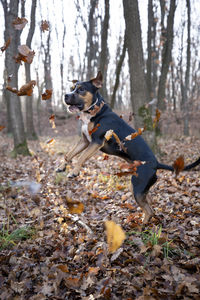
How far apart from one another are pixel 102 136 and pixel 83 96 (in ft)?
1.85

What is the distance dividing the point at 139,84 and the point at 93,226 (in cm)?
499

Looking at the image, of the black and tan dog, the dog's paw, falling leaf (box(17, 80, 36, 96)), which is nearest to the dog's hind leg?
the black and tan dog

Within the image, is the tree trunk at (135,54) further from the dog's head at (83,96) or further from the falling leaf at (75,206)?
the falling leaf at (75,206)

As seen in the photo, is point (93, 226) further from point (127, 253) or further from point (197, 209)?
point (197, 209)

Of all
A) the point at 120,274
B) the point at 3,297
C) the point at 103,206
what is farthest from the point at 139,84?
the point at 3,297

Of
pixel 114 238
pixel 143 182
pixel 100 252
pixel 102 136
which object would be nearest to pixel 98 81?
pixel 102 136

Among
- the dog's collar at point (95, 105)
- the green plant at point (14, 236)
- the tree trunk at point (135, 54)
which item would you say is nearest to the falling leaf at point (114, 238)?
the green plant at point (14, 236)

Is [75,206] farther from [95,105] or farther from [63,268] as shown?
[95,105]

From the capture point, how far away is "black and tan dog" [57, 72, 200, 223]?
281 centimetres

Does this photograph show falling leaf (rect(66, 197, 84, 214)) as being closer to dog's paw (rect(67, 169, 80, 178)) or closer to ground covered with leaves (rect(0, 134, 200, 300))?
ground covered with leaves (rect(0, 134, 200, 300))

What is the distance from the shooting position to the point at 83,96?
285 cm

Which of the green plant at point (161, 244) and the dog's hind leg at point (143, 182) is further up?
the dog's hind leg at point (143, 182)

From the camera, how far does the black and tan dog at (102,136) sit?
111 inches

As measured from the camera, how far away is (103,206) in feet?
15.6
